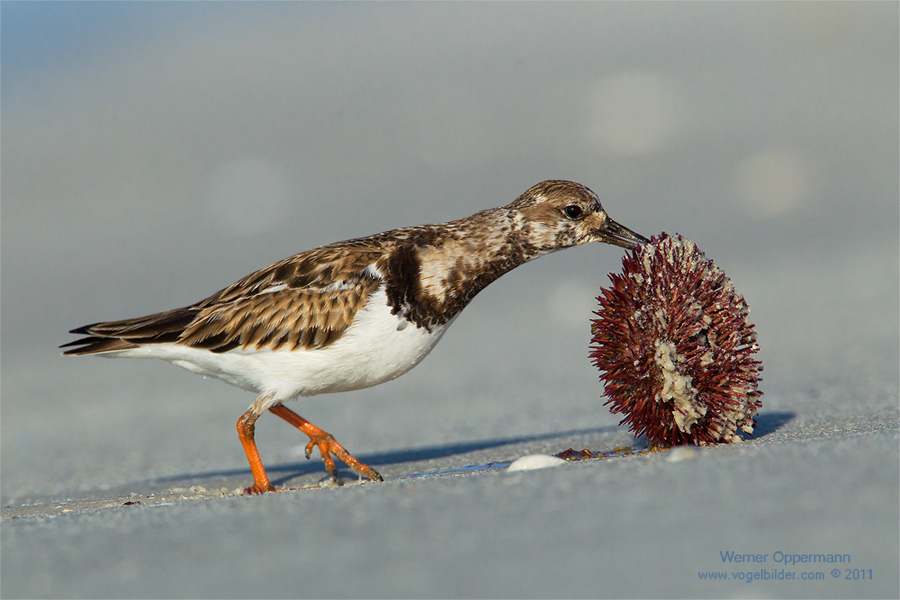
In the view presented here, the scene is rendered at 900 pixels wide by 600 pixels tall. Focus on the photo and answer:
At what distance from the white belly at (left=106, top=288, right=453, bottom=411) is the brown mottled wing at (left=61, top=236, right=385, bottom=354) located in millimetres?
58

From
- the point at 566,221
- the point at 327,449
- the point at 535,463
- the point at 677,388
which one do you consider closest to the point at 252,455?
the point at 327,449

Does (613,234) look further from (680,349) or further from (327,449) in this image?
(327,449)

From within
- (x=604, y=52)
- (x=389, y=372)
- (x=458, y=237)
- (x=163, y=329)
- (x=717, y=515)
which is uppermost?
(x=604, y=52)

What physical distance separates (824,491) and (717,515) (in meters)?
0.41

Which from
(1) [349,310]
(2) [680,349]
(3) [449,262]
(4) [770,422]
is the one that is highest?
(3) [449,262]

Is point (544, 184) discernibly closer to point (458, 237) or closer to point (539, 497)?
point (458, 237)

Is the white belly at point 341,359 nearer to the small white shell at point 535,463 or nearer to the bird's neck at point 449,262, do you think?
the bird's neck at point 449,262

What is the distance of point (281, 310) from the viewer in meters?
5.02

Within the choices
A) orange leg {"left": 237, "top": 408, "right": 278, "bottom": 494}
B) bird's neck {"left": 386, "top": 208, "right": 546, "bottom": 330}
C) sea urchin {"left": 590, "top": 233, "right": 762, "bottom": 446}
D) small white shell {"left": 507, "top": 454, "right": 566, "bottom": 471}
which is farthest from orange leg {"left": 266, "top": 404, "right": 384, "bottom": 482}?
sea urchin {"left": 590, "top": 233, "right": 762, "bottom": 446}

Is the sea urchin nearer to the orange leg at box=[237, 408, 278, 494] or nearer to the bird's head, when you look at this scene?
the bird's head

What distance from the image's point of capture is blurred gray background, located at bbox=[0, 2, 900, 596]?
645cm

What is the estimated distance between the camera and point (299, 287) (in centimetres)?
505

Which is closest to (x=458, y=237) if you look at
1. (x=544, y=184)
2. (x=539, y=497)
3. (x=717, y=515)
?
(x=544, y=184)

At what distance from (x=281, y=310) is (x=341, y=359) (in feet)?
1.65
